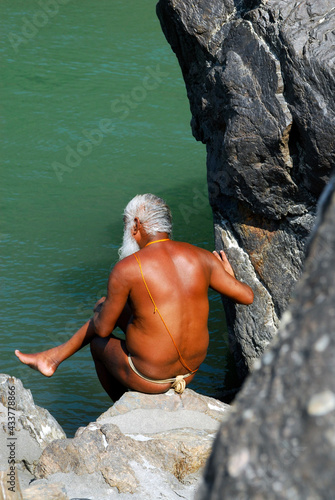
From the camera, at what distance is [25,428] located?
9.65 feet

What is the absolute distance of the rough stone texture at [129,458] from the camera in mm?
2447

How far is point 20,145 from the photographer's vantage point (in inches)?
284

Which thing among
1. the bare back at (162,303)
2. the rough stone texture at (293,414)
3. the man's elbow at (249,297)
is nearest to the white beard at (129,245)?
the bare back at (162,303)

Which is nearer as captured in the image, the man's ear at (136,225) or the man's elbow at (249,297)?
the man's ear at (136,225)

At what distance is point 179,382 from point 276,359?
2.27m

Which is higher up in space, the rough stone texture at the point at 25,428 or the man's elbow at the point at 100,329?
the man's elbow at the point at 100,329

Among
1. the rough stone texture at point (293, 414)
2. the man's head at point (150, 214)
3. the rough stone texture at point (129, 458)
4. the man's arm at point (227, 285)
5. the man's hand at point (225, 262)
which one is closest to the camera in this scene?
the rough stone texture at point (293, 414)

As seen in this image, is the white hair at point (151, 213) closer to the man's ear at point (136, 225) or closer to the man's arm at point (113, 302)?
the man's ear at point (136, 225)

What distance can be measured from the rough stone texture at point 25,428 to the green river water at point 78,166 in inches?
23.8

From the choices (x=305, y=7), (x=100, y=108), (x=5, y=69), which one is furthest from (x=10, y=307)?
(x=5, y=69)

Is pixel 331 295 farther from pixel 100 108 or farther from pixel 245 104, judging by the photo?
pixel 100 108

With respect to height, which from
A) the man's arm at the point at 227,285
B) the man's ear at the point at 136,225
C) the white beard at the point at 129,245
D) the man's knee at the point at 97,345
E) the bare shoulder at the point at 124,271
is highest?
the man's ear at the point at 136,225

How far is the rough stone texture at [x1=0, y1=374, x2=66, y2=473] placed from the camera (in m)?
2.84

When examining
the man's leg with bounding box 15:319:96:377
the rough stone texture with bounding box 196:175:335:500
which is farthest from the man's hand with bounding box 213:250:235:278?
the rough stone texture with bounding box 196:175:335:500
